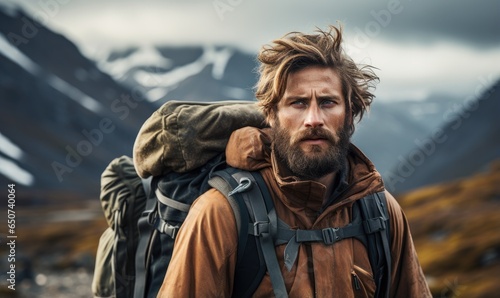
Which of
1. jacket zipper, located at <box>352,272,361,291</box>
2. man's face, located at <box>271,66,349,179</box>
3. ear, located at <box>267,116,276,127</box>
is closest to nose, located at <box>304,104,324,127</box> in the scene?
man's face, located at <box>271,66,349,179</box>

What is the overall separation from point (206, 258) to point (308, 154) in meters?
0.78

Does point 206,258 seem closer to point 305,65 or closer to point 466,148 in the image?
point 305,65

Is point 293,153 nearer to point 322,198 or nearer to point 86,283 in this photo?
point 322,198

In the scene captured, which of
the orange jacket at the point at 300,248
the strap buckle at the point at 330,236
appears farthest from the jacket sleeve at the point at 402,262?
the strap buckle at the point at 330,236

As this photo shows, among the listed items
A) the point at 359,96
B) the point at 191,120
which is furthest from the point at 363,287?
the point at 191,120

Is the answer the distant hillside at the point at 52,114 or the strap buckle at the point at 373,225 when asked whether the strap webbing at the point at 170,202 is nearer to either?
the strap buckle at the point at 373,225

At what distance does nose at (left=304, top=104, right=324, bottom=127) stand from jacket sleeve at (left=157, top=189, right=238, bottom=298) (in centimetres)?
63

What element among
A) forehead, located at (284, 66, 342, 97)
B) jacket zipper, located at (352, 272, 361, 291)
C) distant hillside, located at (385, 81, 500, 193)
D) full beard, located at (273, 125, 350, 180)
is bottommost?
jacket zipper, located at (352, 272, 361, 291)

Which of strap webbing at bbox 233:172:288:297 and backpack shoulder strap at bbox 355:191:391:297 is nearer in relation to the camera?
strap webbing at bbox 233:172:288:297

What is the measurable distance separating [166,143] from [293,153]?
0.79m

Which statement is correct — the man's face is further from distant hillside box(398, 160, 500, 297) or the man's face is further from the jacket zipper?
distant hillside box(398, 160, 500, 297)

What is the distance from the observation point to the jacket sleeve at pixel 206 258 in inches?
119

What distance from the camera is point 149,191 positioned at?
3.97m

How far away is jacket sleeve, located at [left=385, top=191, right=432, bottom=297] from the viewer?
3.53 meters
